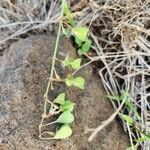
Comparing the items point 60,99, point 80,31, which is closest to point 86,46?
point 80,31

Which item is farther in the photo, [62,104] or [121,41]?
[121,41]

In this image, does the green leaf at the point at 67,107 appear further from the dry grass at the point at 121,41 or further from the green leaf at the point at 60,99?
the dry grass at the point at 121,41

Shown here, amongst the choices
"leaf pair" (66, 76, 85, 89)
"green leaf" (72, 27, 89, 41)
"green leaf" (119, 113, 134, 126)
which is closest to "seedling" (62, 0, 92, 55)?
"green leaf" (72, 27, 89, 41)

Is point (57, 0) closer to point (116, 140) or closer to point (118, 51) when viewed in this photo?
point (118, 51)

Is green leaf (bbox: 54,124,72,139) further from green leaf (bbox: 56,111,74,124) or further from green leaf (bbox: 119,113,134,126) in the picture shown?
green leaf (bbox: 119,113,134,126)

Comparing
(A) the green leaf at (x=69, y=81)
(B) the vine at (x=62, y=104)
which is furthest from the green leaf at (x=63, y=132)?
(A) the green leaf at (x=69, y=81)

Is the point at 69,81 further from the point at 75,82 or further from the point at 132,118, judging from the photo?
the point at 132,118


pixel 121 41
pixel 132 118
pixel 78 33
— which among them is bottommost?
pixel 132 118
